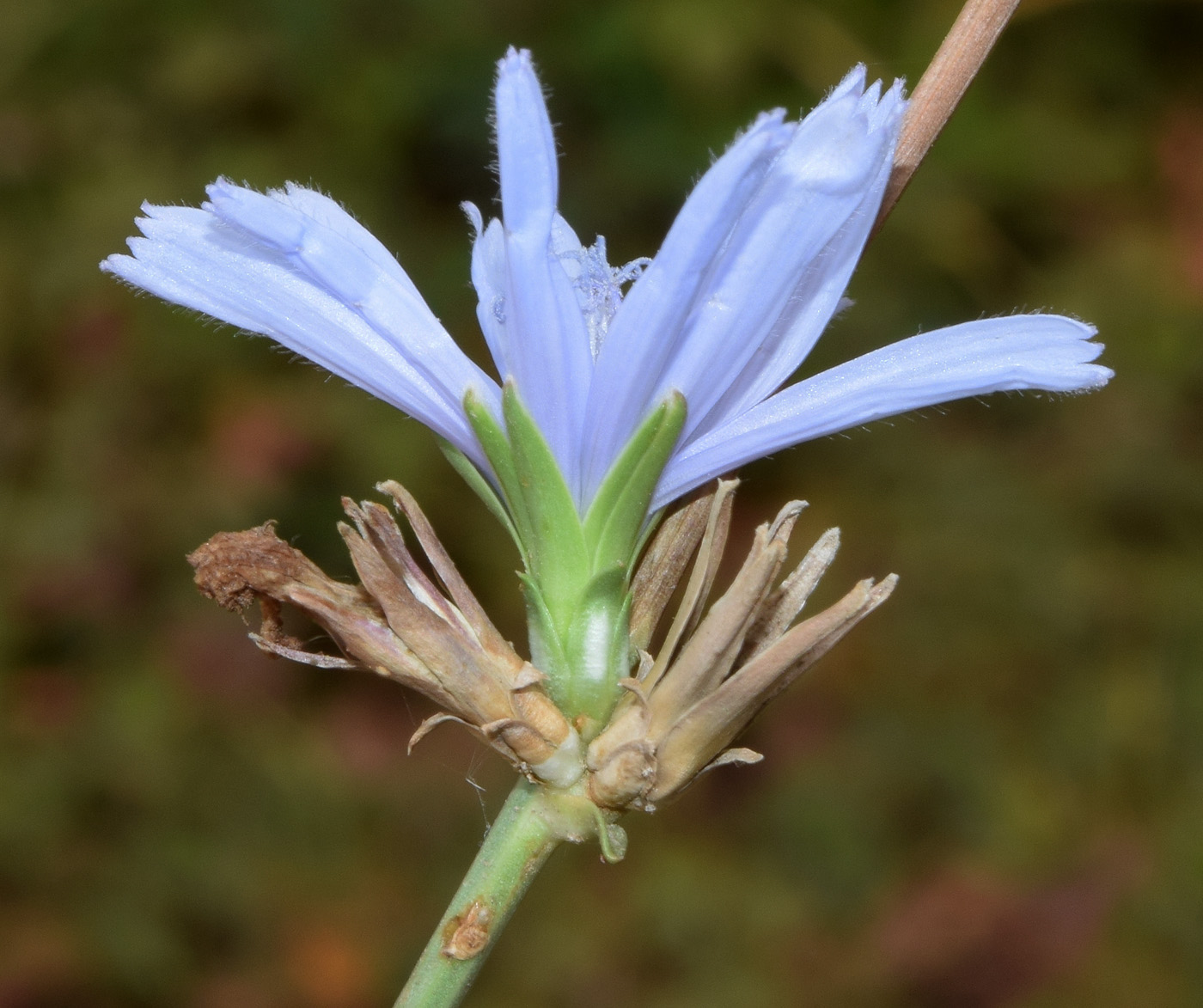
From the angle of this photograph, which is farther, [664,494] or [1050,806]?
[1050,806]

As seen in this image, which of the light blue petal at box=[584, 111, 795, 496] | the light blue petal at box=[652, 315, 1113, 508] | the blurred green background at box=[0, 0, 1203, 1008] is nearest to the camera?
the light blue petal at box=[584, 111, 795, 496]

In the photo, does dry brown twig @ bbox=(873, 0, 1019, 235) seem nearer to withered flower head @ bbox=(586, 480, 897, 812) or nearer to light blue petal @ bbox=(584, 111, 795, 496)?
light blue petal @ bbox=(584, 111, 795, 496)

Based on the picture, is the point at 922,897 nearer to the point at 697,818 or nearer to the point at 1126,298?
the point at 697,818

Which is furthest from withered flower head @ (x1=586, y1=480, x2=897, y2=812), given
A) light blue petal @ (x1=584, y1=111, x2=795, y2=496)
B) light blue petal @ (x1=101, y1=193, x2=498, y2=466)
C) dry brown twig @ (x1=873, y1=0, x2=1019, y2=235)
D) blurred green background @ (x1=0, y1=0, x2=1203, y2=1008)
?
blurred green background @ (x1=0, y1=0, x2=1203, y2=1008)

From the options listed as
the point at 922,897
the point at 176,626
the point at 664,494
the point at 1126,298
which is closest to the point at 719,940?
the point at 922,897

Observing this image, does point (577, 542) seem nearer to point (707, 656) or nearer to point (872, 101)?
point (707, 656)

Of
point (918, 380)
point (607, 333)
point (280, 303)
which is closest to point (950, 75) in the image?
point (918, 380)

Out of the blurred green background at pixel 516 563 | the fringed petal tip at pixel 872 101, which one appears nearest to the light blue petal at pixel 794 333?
the fringed petal tip at pixel 872 101
